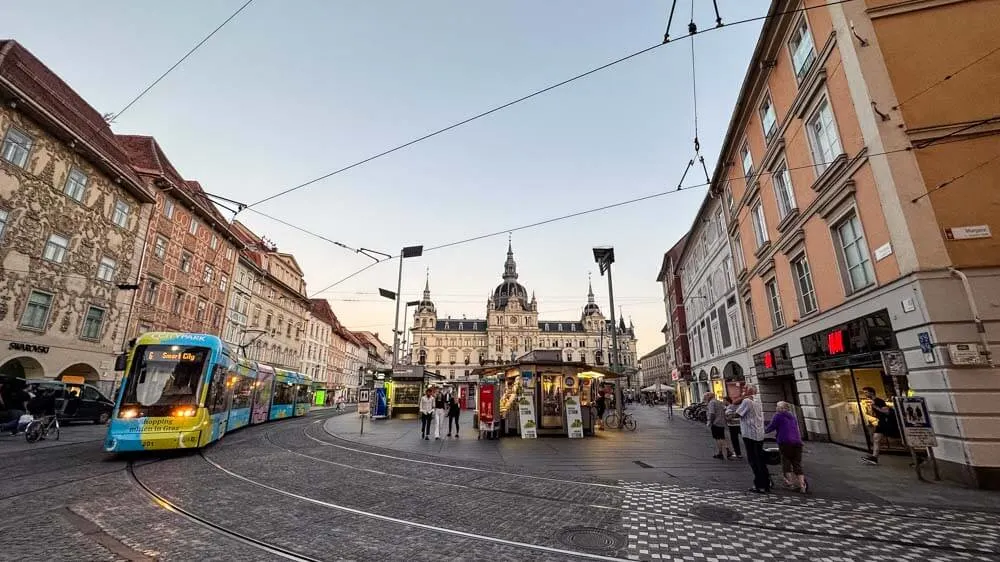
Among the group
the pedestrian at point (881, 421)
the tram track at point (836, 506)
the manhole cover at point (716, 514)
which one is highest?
the pedestrian at point (881, 421)

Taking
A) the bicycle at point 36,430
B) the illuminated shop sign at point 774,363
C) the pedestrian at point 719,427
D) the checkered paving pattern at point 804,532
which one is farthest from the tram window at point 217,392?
the illuminated shop sign at point 774,363

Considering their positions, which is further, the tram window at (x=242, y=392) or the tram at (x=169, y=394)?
the tram window at (x=242, y=392)

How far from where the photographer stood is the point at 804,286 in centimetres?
1485

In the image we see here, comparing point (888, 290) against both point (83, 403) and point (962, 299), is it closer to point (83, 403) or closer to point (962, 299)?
point (962, 299)

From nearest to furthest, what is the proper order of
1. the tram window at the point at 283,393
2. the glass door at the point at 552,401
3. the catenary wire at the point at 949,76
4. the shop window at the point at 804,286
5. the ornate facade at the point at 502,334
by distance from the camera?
the catenary wire at the point at 949,76 → the shop window at the point at 804,286 → the glass door at the point at 552,401 → the tram window at the point at 283,393 → the ornate facade at the point at 502,334

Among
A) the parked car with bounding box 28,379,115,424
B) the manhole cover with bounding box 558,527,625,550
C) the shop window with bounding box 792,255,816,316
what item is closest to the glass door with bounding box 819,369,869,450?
the shop window with bounding box 792,255,816,316

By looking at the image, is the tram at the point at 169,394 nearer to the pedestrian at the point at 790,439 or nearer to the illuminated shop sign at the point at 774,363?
the pedestrian at the point at 790,439

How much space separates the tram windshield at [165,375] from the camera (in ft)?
34.9

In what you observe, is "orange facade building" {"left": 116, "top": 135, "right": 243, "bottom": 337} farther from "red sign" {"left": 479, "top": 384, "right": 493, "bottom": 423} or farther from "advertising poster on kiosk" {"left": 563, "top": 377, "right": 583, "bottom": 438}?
"advertising poster on kiosk" {"left": 563, "top": 377, "right": 583, "bottom": 438}

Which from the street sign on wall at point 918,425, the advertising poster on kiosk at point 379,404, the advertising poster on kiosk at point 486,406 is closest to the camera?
the street sign on wall at point 918,425

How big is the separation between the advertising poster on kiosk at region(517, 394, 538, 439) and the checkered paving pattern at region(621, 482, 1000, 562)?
10.1 m

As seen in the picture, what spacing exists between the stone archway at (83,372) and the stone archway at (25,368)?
5.55ft

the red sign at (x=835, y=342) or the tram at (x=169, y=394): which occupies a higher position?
the red sign at (x=835, y=342)

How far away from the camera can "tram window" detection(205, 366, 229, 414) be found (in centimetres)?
1181
